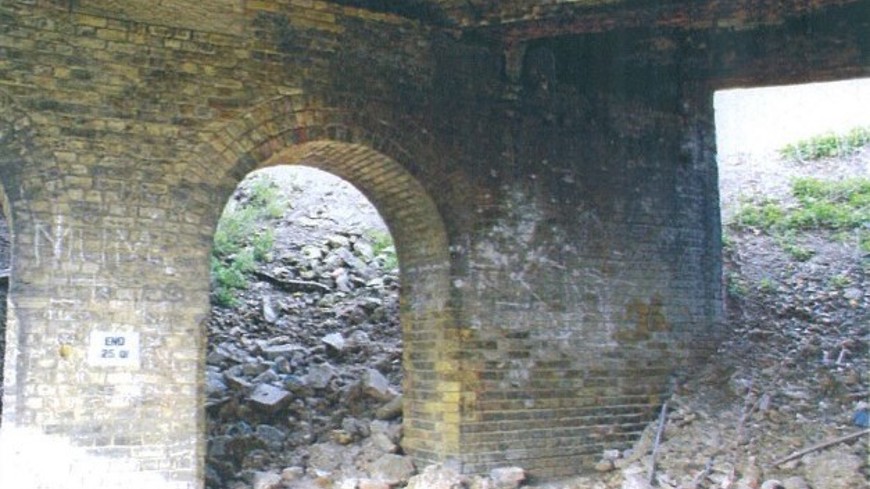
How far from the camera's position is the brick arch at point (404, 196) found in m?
7.24

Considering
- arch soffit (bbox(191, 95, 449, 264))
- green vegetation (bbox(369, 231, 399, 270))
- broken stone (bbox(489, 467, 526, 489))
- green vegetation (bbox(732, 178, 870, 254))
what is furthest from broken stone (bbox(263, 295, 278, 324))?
green vegetation (bbox(732, 178, 870, 254))

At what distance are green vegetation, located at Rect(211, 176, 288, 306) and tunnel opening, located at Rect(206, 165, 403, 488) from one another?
0.06ft

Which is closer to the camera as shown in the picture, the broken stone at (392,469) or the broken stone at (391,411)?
the broken stone at (392,469)

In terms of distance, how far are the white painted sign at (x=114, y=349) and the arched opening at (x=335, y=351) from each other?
1.67 m

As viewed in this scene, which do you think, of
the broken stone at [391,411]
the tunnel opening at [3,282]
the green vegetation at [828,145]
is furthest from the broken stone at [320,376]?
the green vegetation at [828,145]

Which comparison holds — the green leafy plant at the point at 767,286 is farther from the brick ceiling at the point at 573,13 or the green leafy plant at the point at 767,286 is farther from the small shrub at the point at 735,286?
the brick ceiling at the point at 573,13

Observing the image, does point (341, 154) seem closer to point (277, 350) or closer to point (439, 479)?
point (277, 350)

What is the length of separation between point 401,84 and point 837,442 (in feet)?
15.9

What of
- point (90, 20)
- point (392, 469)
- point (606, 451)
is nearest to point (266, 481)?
point (392, 469)

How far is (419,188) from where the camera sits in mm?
7969

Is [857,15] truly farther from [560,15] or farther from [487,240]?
[487,240]

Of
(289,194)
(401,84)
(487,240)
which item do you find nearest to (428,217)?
(487,240)

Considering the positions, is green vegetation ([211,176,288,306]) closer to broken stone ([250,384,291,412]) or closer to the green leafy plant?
broken stone ([250,384,291,412])

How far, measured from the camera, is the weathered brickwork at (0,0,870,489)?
6492 millimetres
